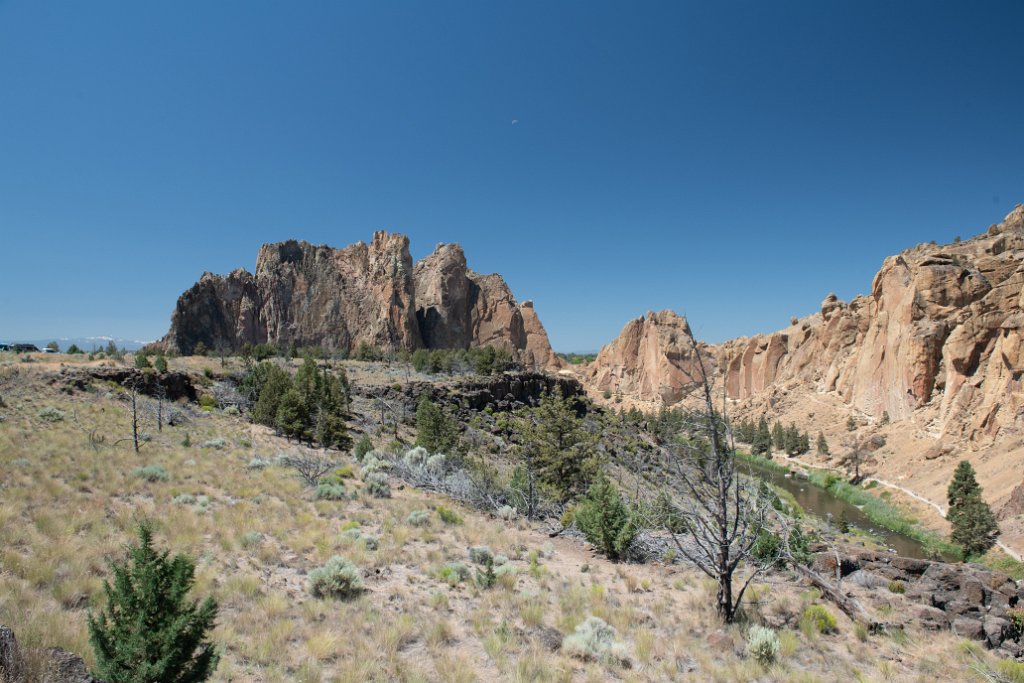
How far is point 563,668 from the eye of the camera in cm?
541

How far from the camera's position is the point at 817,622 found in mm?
7426

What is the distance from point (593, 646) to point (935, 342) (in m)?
65.7

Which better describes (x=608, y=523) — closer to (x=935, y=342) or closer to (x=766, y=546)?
(x=766, y=546)

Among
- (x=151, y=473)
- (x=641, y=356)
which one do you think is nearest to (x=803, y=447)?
(x=641, y=356)

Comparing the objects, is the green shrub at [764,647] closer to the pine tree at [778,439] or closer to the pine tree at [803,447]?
the pine tree at [803,447]

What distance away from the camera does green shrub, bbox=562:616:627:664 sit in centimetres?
582

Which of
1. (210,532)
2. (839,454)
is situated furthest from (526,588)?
(839,454)

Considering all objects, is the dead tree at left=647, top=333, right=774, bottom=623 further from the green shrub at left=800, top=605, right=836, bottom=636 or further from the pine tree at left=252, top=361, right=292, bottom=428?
the pine tree at left=252, top=361, right=292, bottom=428

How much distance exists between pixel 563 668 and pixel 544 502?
513 inches

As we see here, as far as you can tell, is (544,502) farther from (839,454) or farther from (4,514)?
(839,454)

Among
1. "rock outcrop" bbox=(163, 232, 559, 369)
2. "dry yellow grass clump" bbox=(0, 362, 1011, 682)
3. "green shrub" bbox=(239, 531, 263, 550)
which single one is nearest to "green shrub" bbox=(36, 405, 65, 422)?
"dry yellow grass clump" bbox=(0, 362, 1011, 682)

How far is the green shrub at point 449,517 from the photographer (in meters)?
12.4

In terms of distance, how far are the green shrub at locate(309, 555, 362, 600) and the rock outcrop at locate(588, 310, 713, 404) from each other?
91.7m

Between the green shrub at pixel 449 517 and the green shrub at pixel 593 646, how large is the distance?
670cm
